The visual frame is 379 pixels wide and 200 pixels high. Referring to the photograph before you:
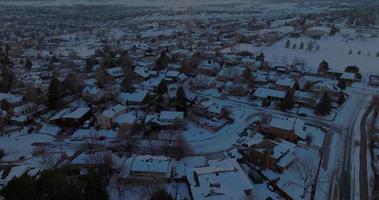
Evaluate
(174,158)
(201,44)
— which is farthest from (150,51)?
(174,158)

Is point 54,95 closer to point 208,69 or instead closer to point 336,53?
point 208,69

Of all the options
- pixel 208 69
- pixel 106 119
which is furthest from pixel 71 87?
pixel 208 69

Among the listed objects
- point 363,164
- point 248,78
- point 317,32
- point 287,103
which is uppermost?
point 317,32

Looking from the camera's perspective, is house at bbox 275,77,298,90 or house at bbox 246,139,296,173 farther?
house at bbox 275,77,298,90

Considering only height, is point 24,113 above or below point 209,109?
below

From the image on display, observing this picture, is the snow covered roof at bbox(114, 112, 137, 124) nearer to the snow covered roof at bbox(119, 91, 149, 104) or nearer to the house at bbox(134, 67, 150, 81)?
the snow covered roof at bbox(119, 91, 149, 104)

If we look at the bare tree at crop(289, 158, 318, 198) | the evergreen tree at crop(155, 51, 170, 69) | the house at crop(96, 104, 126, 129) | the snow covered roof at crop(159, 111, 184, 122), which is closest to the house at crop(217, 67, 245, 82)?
the evergreen tree at crop(155, 51, 170, 69)

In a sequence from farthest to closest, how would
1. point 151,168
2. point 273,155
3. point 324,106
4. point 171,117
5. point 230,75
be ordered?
point 230,75 → point 324,106 → point 171,117 → point 273,155 → point 151,168

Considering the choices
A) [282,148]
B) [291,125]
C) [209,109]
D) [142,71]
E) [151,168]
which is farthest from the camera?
[142,71]
